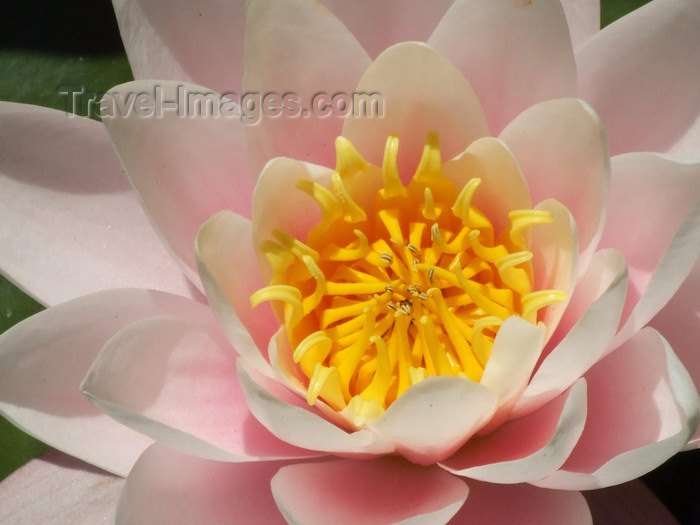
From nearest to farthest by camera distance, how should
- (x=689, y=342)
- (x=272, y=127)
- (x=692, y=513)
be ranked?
(x=689, y=342) → (x=272, y=127) → (x=692, y=513)

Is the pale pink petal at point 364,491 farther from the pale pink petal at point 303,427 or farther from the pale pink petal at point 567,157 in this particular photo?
the pale pink petal at point 567,157

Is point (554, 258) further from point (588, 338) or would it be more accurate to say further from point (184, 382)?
point (184, 382)

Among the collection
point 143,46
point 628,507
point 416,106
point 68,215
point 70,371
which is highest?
point 143,46

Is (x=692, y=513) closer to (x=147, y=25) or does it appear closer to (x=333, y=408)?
(x=333, y=408)

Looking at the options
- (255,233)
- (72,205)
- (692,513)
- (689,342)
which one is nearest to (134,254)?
(72,205)

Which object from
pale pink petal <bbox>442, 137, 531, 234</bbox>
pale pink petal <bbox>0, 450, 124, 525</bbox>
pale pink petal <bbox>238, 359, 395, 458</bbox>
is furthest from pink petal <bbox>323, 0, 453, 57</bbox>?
pale pink petal <bbox>0, 450, 124, 525</bbox>

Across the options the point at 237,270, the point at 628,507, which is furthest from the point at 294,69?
the point at 628,507
